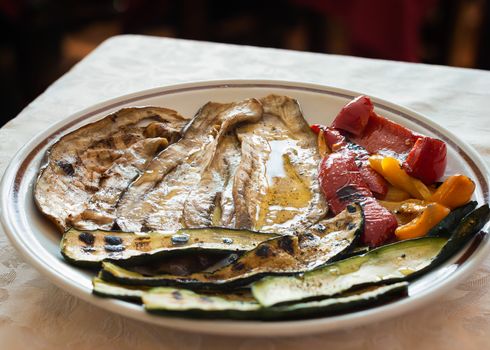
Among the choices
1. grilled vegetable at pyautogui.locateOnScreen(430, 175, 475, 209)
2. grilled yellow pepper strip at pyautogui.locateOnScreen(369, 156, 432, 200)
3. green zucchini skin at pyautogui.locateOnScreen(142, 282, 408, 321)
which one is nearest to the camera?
green zucchini skin at pyautogui.locateOnScreen(142, 282, 408, 321)

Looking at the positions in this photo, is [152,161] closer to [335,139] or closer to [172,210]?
[172,210]

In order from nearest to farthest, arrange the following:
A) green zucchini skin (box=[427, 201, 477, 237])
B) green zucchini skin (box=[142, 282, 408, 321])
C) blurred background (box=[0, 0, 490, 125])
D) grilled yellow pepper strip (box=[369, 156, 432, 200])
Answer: green zucchini skin (box=[142, 282, 408, 321]) → green zucchini skin (box=[427, 201, 477, 237]) → grilled yellow pepper strip (box=[369, 156, 432, 200]) → blurred background (box=[0, 0, 490, 125])

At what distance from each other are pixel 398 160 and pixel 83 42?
4.24 m

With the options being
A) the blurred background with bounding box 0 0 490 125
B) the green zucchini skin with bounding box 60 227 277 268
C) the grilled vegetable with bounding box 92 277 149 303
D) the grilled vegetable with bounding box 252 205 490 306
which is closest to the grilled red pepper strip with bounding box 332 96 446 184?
the grilled vegetable with bounding box 252 205 490 306

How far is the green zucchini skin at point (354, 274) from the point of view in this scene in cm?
96

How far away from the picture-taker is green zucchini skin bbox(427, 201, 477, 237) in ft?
3.86

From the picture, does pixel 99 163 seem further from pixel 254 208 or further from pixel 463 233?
pixel 463 233

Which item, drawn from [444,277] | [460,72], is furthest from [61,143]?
[460,72]

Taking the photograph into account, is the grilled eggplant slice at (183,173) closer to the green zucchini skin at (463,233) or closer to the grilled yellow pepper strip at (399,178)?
the grilled yellow pepper strip at (399,178)

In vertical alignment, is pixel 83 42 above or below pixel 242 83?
below

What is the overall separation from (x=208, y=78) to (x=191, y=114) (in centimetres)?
45

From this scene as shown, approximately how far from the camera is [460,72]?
2.23 metres

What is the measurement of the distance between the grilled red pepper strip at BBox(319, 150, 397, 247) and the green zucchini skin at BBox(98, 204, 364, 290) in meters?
0.04

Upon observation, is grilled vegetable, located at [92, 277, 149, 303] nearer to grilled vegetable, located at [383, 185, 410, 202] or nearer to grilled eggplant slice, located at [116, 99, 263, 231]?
grilled eggplant slice, located at [116, 99, 263, 231]
